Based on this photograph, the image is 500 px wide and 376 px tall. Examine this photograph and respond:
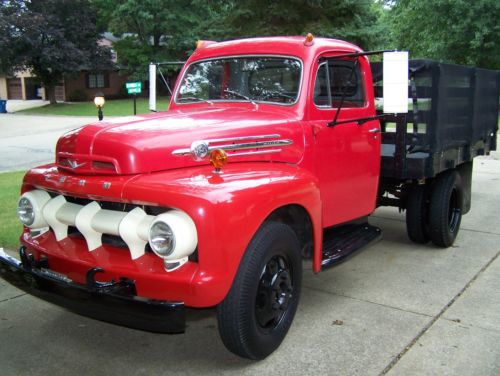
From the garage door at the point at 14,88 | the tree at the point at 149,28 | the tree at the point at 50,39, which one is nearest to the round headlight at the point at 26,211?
the tree at the point at 50,39

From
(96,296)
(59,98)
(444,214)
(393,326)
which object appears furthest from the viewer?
(59,98)

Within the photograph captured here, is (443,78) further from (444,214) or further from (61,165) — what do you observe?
(61,165)

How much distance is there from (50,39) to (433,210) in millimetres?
33312

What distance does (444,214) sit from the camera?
5496 millimetres

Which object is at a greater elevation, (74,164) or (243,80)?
(243,80)

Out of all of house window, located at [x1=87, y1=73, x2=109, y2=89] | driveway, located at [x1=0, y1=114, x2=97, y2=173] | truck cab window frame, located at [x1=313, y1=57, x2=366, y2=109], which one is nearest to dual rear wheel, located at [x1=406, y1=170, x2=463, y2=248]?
truck cab window frame, located at [x1=313, y1=57, x2=366, y2=109]

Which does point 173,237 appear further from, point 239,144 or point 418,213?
point 418,213

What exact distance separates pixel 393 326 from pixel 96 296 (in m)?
2.16

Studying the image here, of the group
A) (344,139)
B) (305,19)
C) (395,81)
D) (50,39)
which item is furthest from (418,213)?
(50,39)

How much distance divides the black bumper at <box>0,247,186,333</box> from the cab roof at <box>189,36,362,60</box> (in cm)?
229

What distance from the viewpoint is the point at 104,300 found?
9.15 ft

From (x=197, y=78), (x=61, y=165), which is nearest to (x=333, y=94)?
(x=197, y=78)

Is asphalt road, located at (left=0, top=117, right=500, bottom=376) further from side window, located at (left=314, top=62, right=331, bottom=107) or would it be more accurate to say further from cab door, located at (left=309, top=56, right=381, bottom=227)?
side window, located at (left=314, top=62, right=331, bottom=107)

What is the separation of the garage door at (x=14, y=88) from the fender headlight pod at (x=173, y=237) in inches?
1975
